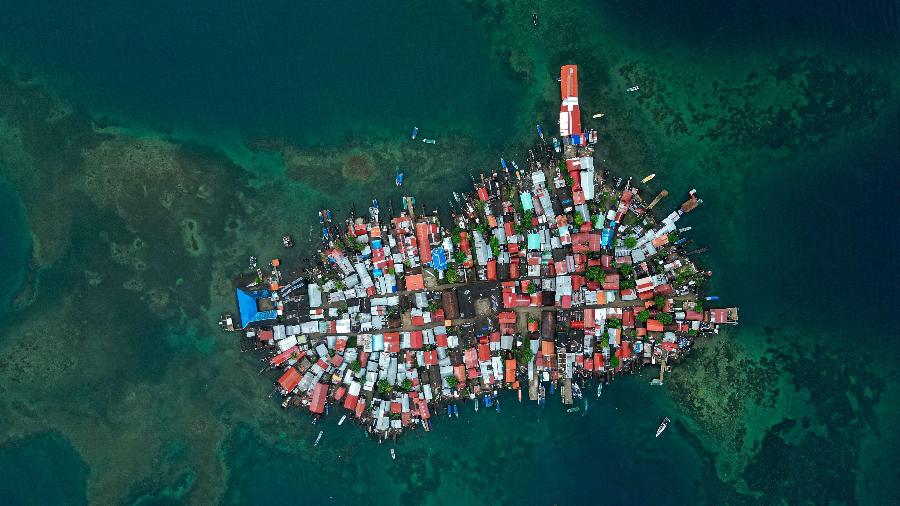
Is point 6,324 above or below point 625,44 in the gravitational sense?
below

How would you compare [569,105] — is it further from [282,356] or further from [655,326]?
[282,356]

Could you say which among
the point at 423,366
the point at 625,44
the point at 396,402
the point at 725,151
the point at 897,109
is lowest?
the point at 396,402

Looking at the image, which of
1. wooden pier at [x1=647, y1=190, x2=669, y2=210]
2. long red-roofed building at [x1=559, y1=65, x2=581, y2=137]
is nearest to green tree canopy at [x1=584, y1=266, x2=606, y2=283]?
wooden pier at [x1=647, y1=190, x2=669, y2=210]

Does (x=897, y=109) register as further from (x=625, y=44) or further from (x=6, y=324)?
(x=6, y=324)

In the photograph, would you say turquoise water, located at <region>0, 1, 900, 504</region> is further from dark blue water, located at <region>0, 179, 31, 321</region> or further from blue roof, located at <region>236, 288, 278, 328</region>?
blue roof, located at <region>236, 288, 278, 328</region>

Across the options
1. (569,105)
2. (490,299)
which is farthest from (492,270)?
(569,105)

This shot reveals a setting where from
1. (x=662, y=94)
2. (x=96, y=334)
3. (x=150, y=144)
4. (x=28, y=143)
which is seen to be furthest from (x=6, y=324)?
(x=662, y=94)
